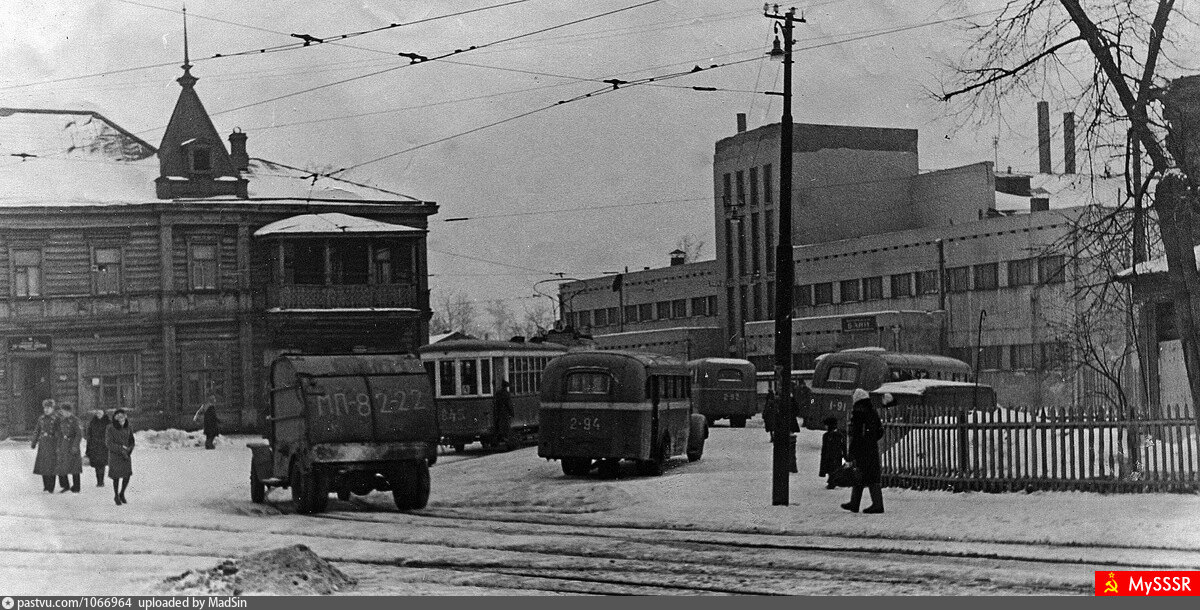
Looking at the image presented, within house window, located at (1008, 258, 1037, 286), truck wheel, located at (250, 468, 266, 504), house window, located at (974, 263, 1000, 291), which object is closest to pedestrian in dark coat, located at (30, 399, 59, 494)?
truck wheel, located at (250, 468, 266, 504)

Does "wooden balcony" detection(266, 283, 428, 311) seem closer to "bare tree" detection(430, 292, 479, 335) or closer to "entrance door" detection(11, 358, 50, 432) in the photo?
"bare tree" detection(430, 292, 479, 335)

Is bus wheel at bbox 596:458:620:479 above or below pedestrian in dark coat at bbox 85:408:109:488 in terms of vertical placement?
below

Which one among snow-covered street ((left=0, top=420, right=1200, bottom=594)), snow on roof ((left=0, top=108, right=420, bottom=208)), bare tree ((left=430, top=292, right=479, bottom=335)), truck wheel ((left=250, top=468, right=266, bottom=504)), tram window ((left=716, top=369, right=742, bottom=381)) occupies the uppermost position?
snow on roof ((left=0, top=108, right=420, bottom=208))

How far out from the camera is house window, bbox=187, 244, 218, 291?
82.2ft

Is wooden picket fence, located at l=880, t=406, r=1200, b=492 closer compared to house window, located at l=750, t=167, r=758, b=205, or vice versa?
wooden picket fence, located at l=880, t=406, r=1200, b=492

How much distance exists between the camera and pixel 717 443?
36438 millimetres

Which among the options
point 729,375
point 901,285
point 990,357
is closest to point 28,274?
point 729,375

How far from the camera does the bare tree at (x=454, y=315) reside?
3130cm

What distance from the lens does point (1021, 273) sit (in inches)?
2520

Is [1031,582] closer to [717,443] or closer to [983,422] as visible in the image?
[983,422]

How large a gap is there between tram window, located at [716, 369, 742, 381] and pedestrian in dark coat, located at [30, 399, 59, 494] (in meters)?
28.6

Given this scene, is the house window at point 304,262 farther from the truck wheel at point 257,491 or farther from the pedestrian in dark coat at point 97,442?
the pedestrian in dark coat at point 97,442

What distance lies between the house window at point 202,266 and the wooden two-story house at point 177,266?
0.04 meters

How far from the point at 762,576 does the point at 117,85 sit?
44.6 feet
